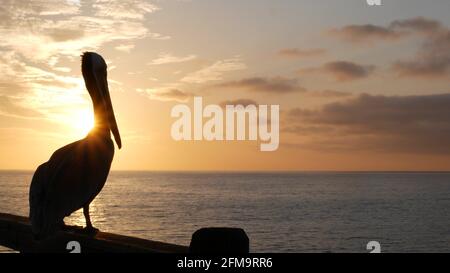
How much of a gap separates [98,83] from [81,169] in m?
1.12

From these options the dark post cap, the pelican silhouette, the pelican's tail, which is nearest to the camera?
the dark post cap

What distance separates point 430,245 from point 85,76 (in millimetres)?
64827

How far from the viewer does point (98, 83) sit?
6422 mm

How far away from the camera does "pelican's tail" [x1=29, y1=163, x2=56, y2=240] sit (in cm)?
478

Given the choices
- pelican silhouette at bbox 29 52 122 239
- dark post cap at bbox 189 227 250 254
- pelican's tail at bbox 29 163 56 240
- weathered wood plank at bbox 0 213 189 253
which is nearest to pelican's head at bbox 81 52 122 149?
pelican silhouette at bbox 29 52 122 239

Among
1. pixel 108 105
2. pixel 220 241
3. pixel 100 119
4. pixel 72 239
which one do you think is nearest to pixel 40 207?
pixel 72 239

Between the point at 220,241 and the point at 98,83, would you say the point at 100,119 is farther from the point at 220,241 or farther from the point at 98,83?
the point at 220,241

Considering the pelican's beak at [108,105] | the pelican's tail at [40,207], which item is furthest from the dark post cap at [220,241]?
the pelican's beak at [108,105]

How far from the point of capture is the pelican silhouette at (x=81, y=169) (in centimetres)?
546

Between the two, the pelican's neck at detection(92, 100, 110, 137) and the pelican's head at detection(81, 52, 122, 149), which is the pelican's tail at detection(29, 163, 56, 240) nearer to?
the pelican's neck at detection(92, 100, 110, 137)

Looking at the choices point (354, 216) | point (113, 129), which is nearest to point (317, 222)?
point (354, 216)

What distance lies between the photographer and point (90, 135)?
21.0ft

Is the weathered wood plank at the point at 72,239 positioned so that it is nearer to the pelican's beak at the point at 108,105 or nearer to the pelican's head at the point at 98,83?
the pelican's beak at the point at 108,105
